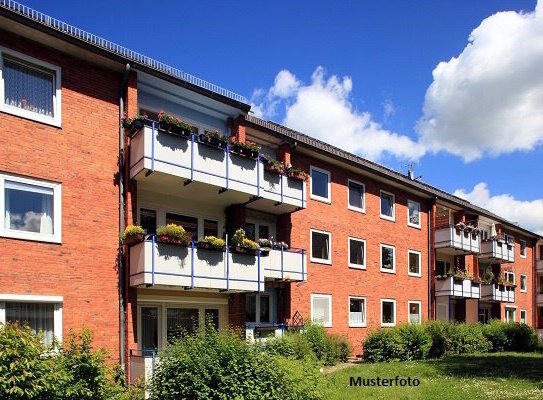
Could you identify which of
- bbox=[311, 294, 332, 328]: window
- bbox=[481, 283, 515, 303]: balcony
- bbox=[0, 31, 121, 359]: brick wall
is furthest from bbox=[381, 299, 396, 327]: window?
bbox=[0, 31, 121, 359]: brick wall

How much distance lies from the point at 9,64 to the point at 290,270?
10686 mm

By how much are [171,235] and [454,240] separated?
20027 millimetres

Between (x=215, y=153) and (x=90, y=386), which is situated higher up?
(x=215, y=153)

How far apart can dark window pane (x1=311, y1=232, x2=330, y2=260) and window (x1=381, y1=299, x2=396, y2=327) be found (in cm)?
478

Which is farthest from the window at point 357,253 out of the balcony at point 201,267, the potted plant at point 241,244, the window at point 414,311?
the potted plant at point 241,244

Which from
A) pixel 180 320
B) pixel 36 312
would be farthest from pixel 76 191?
pixel 180 320

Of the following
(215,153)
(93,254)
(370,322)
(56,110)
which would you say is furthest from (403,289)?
(56,110)

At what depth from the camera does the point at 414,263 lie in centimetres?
2922

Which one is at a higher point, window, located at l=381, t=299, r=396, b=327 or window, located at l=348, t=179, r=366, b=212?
window, located at l=348, t=179, r=366, b=212

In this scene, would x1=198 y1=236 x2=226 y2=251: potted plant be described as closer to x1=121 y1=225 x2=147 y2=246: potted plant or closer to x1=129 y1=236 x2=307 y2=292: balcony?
x1=129 y1=236 x2=307 y2=292: balcony

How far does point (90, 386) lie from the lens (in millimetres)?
9891

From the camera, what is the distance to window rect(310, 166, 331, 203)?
23.0 meters

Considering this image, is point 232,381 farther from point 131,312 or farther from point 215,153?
→ point 215,153

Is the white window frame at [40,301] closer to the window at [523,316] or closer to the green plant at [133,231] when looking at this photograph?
the green plant at [133,231]
